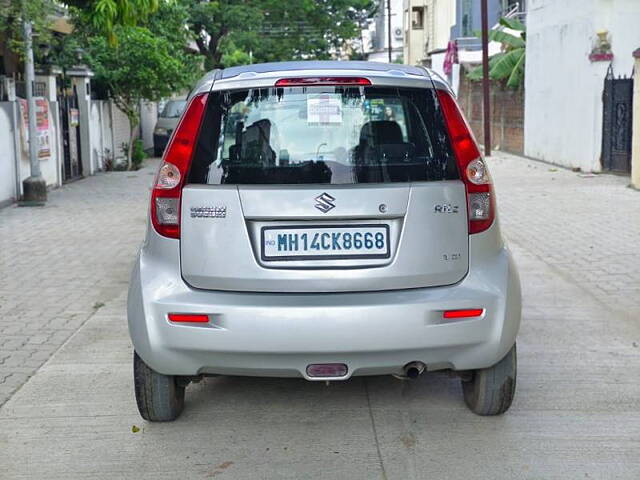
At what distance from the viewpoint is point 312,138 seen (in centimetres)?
436

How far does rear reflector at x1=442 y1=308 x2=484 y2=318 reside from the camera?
423cm

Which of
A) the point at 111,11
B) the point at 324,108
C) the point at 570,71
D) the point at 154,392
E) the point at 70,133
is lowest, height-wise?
the point at 154,392

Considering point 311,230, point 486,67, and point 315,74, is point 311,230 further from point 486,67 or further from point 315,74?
point 486,67

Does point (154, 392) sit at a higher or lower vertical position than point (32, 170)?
lower

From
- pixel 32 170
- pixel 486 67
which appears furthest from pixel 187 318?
pixel 486 67

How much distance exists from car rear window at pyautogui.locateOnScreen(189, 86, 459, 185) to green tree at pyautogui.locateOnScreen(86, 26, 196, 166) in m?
15.6

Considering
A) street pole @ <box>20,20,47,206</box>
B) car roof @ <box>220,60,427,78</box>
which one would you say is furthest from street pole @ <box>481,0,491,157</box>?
car roof @ <box>220,60,427,78</box>

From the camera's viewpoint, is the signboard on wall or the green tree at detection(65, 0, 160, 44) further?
the signboard on wall

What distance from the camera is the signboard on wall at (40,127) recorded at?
15.2 meters

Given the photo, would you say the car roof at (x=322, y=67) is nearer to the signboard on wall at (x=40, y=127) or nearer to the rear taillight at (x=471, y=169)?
the rear taillight at (x=471, y=169)

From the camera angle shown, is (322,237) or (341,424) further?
(341,424)

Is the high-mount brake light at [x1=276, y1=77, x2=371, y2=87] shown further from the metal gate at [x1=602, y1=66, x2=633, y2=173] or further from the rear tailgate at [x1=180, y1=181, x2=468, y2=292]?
the metal gate at [x1=602, y1=66, x2=633, y2=173]

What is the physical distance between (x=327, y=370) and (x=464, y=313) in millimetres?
666

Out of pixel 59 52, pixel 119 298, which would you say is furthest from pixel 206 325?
pixel 59 52
